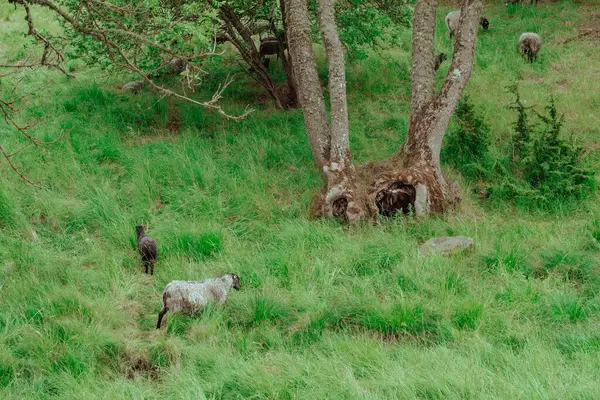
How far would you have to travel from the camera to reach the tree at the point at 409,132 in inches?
314

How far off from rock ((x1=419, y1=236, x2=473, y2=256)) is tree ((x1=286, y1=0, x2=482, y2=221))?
0.93 meters

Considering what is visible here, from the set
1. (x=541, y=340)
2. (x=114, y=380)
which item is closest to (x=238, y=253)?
(x=114, y=380)

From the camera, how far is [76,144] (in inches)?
382

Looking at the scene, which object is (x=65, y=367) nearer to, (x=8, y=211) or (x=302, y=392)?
(x=302, y=392)

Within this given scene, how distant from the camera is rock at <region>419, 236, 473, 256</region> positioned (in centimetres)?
673

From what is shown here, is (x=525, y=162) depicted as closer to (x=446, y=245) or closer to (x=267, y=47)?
(x=446, y=245)

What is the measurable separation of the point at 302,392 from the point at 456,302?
193 centimetres

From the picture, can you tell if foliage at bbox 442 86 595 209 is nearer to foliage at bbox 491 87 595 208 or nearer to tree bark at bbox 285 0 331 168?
foliage at bbox 491 87 595 208

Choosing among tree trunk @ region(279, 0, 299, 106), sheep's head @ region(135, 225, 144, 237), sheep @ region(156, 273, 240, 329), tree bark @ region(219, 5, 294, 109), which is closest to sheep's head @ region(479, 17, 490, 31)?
tree trunk @ region(279, 0, 299, 106)

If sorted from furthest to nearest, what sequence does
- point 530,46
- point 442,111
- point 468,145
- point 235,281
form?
1. point 530,46
2. point 468,145
3. point 442,111
4. point 235,281

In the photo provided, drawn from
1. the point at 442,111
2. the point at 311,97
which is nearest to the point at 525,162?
the point at 442,111

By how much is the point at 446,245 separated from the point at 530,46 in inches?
330

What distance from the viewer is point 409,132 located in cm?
852

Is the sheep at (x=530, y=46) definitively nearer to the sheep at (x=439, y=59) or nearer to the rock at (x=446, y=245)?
the sheep at (x=439, y=59)
